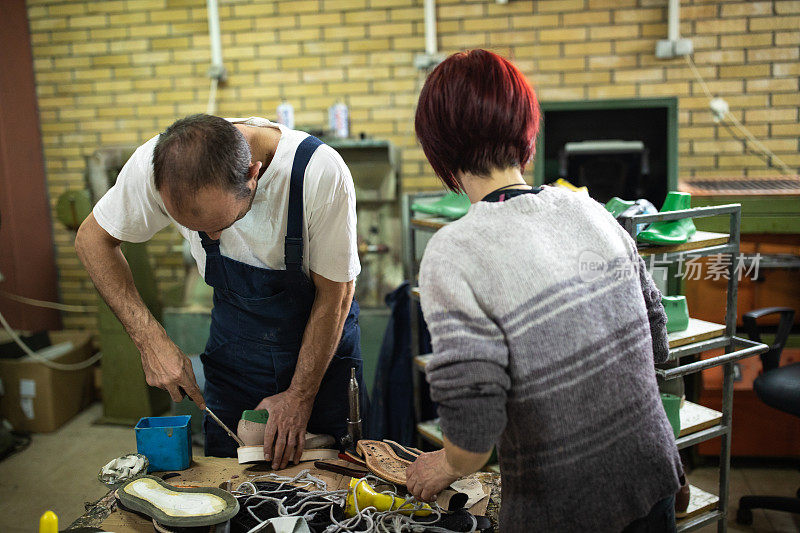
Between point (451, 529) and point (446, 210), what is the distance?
1618mm

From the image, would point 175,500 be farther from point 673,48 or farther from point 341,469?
point 673,48

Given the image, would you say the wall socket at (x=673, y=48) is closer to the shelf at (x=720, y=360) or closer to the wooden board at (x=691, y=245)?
the wooden board at (x=691, y=245)

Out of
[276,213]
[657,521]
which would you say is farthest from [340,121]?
[657,521]

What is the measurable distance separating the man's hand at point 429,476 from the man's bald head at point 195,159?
2.37 ft

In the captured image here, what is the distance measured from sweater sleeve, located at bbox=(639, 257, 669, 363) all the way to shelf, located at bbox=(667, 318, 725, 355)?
28.4 inches

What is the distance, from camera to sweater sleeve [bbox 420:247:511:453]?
966mm

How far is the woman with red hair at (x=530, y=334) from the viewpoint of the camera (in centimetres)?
99

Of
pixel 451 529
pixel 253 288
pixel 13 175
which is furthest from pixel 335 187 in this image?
pixel 13 175

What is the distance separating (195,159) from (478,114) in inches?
25.0

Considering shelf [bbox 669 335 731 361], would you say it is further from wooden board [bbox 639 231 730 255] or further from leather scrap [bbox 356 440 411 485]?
leather scrap [bbox 356 440 411 485]

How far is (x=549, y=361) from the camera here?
39.5 inches

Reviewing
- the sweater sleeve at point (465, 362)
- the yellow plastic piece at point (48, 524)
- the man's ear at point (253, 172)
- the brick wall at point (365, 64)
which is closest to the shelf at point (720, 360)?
the sweater sleeve at point (465, 362)

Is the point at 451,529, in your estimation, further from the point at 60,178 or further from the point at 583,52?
the point at 60,178

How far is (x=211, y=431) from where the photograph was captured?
180 centimetres
